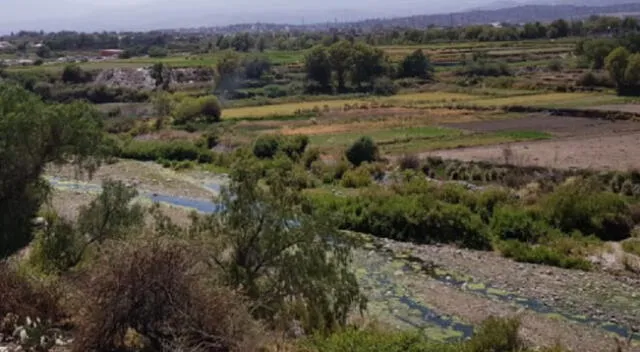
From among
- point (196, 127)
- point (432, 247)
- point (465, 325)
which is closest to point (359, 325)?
point (465, 325)

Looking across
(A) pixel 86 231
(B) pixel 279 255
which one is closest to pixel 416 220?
(B) pixel 279 255

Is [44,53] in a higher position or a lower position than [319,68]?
higher

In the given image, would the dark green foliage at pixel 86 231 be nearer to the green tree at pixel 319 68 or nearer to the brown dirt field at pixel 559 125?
the brown dirt field at pixel 559 125

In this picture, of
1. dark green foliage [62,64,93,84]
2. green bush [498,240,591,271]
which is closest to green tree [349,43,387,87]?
dark green foliage [62,64,93,84]

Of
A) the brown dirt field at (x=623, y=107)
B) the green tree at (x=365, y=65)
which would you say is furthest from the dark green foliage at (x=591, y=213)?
the green tree at (x=365, y=65)

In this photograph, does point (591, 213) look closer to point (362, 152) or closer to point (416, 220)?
point (416, 220)

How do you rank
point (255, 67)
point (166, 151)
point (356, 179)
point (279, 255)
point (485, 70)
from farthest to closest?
point (255, 67) → point (485, 70) → point (166, 151) → point (356, 179) → point (279, 255)

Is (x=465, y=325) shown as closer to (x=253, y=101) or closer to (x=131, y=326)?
(x=131, y=326)
